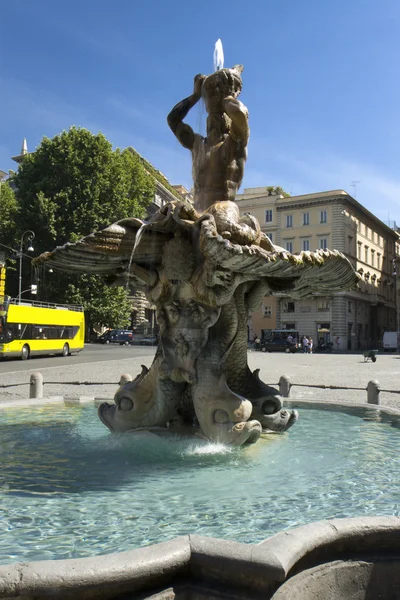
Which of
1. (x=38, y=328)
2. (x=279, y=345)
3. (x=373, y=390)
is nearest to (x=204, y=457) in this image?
(x=373, y=390)

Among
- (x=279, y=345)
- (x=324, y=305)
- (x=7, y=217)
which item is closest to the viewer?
(x=7, y=217)

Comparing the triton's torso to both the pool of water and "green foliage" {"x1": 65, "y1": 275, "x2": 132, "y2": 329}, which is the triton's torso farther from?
"green foliage" {"x1": 65, "y1": 275, "x2": 132, "y2": 329}

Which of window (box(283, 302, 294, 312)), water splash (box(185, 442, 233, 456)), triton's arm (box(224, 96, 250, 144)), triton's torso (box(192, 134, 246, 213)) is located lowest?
water splash (box(185, 442, 233, 456))

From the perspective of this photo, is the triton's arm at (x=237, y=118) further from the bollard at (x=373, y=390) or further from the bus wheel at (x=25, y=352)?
the bus wheel at (x=25, y=352)

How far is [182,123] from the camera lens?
625 centimetres

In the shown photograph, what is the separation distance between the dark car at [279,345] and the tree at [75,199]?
12499 mm

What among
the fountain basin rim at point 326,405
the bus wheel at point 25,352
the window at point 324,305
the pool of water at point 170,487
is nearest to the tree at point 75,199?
the bus wheel at point 25,352

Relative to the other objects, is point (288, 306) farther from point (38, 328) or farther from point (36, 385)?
point (36, 385)

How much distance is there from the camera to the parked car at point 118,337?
47.5m

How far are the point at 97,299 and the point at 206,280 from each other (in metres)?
30.6

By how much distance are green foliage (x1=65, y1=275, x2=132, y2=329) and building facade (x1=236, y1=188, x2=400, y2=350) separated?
1973cm

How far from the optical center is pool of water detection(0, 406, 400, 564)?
299 centimetres

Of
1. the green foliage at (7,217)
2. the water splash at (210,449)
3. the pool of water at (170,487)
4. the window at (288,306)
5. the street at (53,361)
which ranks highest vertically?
the green foliage at (7,217)

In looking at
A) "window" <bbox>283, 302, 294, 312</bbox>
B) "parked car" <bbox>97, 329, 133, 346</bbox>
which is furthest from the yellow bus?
"window" <bbox>283, 302, 294, 312</bbox>
